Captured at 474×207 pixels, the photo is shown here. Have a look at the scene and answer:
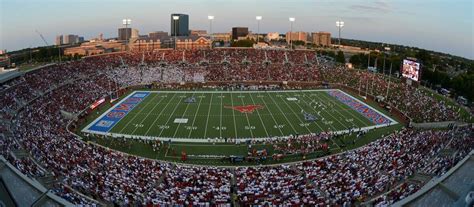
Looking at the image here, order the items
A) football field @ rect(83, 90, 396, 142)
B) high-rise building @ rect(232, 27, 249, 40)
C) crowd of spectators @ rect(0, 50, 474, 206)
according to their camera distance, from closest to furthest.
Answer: crowd of spectators @ rect(0, 50, 474, 206)
football field @ rect(83, 90, 396, 142)
high-rise building @ rect(232, 27, 249, 40)

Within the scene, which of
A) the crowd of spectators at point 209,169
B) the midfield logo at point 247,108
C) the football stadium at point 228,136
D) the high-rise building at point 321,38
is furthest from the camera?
the high-rise building at point 321,38

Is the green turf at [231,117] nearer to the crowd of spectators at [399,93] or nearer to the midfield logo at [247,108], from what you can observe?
the midfield logo at [247,108]

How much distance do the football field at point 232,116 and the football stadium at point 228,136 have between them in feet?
0.55

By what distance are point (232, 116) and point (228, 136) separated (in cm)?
645

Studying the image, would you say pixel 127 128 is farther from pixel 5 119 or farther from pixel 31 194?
pixel 31 194

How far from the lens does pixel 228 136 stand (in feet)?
100

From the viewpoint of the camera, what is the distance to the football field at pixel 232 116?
3188 cm

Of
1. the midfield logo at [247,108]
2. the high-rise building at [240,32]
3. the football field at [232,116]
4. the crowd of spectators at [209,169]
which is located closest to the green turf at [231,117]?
the football field at [232,116]

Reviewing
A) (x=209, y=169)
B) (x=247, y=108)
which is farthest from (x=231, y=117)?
(x=209, y=169)

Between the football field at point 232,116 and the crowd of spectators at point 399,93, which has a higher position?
the crowd of spectators at point 399,93

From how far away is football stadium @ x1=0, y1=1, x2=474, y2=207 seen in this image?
1684 cm

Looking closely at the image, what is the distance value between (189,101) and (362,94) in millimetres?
20142

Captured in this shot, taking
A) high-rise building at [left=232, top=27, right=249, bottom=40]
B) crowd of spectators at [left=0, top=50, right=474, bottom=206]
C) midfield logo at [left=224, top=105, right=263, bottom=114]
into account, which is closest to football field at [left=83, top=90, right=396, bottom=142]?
midfield logo at [left=224, top=105, right=263, bottom=114]

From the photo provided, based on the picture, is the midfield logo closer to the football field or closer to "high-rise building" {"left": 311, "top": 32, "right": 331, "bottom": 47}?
the football field
